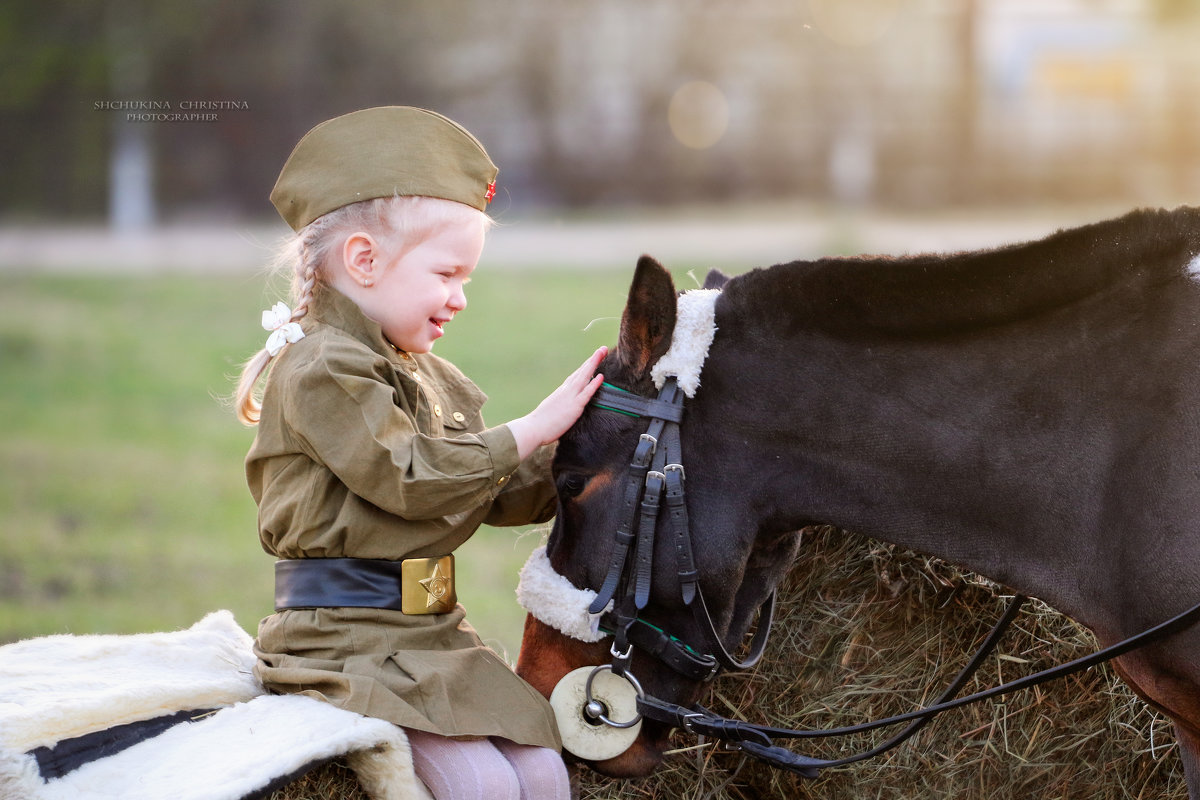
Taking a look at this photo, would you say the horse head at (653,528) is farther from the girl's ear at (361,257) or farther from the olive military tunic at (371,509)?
the girl's ear at (361,257)

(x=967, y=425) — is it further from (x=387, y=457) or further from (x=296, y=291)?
(x=296, y=291)

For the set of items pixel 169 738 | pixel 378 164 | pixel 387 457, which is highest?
pixel 378 164

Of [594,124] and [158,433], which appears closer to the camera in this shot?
[158,433]

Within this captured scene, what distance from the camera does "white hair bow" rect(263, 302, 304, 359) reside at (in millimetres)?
2363

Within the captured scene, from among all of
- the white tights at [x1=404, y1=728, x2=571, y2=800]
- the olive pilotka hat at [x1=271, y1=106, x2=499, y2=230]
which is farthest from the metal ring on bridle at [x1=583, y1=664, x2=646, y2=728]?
the olive pilotka hat at [x1=271, y1=106, x2=499, y2=230]

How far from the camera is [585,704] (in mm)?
2373

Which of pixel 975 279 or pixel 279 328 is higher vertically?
pixel 975 279

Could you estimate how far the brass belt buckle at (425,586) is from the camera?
92.0 inches

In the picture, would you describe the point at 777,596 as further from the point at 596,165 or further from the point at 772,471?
the point at 596,165

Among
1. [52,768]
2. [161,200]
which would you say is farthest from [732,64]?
[52,768]

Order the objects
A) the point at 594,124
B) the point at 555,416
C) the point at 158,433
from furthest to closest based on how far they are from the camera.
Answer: the point at 594,124, the point at 158,433, the point at 555,416

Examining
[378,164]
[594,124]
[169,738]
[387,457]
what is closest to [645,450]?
[387,457]

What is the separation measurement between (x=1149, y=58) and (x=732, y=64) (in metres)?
5.49

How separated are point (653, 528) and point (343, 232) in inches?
35.9
